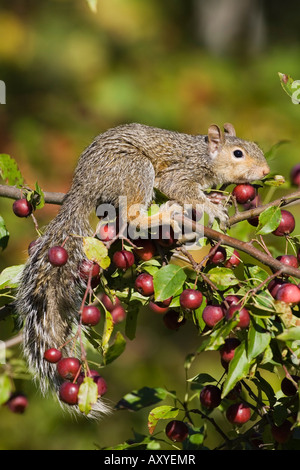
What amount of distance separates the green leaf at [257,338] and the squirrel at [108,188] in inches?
21.4

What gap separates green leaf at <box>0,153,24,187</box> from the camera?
73.9 inches

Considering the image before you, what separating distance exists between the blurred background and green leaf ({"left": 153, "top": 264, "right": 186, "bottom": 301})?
86.9 inches

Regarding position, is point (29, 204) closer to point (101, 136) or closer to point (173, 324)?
point (173, 324)

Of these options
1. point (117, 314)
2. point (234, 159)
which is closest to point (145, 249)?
point (117, 314)

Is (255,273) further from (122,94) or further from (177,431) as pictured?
(122,94)

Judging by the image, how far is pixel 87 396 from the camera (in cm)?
134

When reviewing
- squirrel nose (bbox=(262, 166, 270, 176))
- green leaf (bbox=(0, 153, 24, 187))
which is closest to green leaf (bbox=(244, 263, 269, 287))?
green leaf (bbox=(0, 153, 24, 187))

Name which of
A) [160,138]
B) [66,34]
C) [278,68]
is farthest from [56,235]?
[66,34]

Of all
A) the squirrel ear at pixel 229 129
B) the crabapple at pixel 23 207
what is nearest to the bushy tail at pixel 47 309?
the crabapple at pixel 23 207

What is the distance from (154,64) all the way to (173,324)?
3218mm

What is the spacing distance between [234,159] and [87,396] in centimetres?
136

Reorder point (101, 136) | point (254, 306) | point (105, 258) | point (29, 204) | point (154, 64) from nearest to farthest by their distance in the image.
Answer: point (254, 306) < point (105, 258) < point (29, 204) < point (101, 136) < point (154, 64)

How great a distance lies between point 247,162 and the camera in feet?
7.92

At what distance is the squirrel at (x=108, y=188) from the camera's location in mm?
1797
